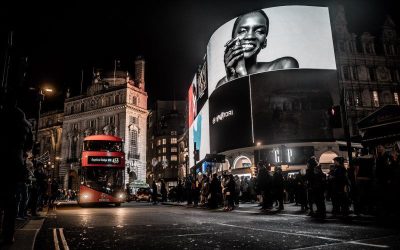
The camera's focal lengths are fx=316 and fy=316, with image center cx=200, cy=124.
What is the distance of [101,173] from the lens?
21.0m

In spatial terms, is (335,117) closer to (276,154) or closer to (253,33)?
(276,154)

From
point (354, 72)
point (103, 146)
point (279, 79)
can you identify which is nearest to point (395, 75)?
point (354, 72)

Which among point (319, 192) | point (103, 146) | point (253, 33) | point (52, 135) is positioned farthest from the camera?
point (52, 135)

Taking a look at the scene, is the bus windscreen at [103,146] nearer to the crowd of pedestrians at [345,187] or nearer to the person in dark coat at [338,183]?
the crowd of pedestrians at [345,187]

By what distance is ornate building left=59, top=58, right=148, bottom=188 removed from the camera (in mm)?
65875

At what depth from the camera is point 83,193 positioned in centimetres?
2067

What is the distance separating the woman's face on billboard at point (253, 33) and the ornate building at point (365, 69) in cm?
904

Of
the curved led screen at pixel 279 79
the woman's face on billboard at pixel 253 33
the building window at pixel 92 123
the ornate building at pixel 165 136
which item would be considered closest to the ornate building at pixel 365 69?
the curved led screen at pixel 279 79

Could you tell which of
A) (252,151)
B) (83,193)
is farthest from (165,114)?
(83,193)

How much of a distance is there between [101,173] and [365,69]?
31942mm

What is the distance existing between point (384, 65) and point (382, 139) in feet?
87.3

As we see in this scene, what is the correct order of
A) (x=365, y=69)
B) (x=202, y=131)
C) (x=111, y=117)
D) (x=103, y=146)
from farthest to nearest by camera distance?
1. (x=111, y=117)
2. (x=202, y=131)
3. (x=365, y=69)
4. (x=103, y=146)

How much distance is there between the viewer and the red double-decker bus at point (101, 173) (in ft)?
67.8

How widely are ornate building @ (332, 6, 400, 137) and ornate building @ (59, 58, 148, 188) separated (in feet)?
142
